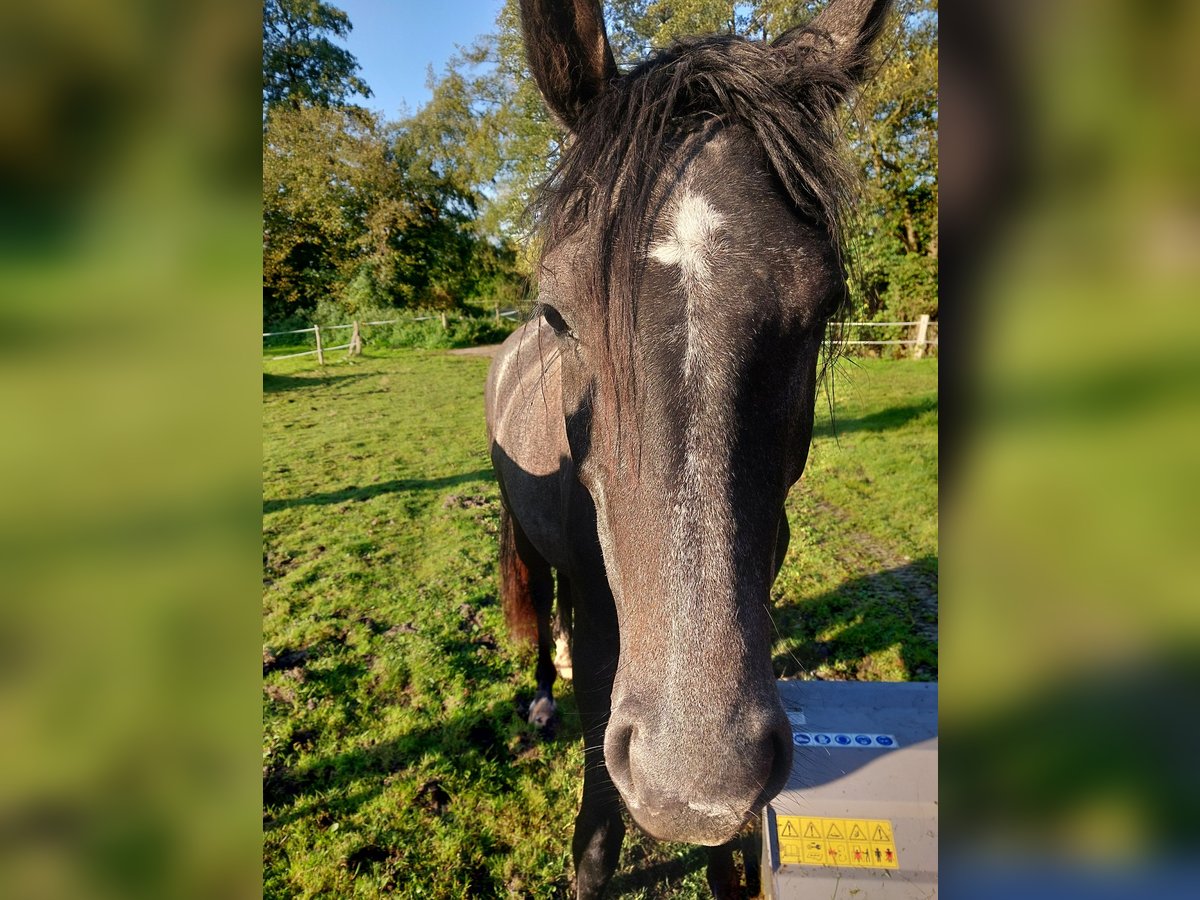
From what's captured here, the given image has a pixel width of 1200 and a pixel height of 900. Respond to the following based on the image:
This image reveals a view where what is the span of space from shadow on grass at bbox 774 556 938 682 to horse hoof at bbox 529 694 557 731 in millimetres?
1684

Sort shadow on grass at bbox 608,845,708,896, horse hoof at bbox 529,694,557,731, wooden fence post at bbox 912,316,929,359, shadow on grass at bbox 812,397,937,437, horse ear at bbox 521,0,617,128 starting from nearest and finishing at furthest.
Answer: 1. horse ear at bbox 521,0,617,128
2. shadow on grass at bbox 608,845,708,896
3. horse hoof at bbox 529,694,557,731
4. shadow on grass at bbox 812,397,937,437
5. wooden fence post at bbox 912,316,929,359

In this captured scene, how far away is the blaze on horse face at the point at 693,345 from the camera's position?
123 centimetres

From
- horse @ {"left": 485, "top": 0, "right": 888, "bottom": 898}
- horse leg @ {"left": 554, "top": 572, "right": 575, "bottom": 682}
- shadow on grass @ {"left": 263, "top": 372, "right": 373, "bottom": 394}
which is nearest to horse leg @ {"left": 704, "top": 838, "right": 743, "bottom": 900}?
horse @ {"left": 485, "top": 0, "right": 888, "bottom": 898}

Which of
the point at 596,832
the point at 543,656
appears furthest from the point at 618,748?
the point at 543,656

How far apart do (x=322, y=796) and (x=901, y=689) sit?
3294mm

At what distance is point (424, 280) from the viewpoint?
14.5m

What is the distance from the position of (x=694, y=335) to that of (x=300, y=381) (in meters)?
16.3

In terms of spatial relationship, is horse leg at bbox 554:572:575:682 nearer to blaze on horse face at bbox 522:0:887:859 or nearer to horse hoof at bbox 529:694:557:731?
horse hoof at bbox 529:694:557:731

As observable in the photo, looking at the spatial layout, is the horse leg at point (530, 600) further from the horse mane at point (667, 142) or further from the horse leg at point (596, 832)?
the horse mane at point (667, 142)

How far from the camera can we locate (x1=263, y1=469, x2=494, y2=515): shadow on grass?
7738 mm

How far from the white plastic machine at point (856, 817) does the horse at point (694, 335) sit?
1.12 metres

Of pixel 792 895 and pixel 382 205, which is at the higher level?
pixel 382 205
